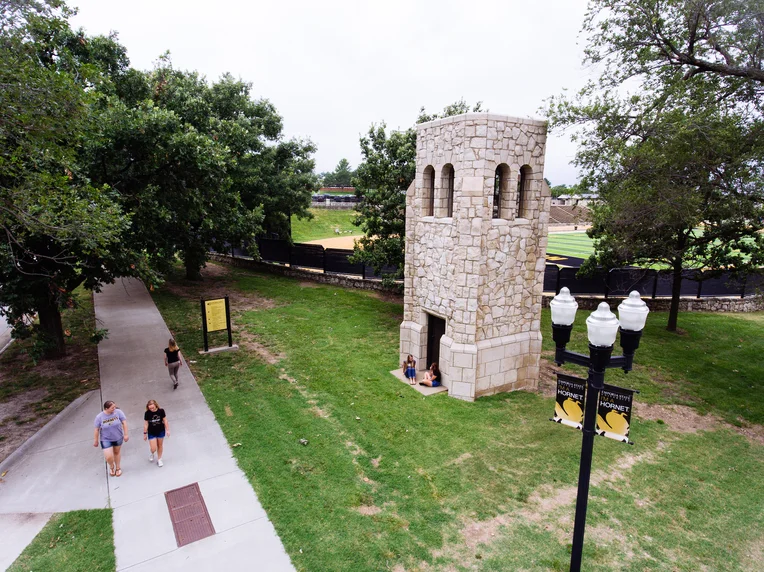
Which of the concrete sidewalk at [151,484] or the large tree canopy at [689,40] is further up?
the large tree canopy at [689,40]

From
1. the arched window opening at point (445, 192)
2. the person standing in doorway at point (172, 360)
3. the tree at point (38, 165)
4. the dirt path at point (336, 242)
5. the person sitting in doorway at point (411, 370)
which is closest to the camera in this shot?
the tree at point (38, 165)

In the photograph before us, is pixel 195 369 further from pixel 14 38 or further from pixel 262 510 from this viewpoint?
pixel 14 38

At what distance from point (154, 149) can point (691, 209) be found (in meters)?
13.7

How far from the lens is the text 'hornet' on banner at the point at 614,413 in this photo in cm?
481

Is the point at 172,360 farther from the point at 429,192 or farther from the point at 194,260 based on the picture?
the point at 194,260

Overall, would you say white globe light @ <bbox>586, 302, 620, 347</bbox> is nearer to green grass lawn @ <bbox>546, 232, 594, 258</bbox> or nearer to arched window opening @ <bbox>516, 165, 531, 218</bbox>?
arched window opening @ <bbox>516, 165, 531, 218</bbox>

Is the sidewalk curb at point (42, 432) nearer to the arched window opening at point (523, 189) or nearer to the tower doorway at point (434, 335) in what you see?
the tower doorway at point (434, 335)

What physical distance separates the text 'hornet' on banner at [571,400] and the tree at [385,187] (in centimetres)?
1187

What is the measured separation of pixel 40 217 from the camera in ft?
24.6

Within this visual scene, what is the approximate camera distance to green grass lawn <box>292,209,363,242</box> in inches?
1554

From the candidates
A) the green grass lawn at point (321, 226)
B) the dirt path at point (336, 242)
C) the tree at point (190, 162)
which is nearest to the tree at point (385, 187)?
the tree at point (190, 162)

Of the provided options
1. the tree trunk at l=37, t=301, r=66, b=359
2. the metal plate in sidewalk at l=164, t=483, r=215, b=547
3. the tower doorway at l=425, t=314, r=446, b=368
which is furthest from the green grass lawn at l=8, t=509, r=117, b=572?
the tower doorway at l=425, t=314, r=446, b=368

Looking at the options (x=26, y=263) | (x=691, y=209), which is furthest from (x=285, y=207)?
(x=691, y=209)

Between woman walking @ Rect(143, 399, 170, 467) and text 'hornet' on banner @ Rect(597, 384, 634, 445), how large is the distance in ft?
22.5
